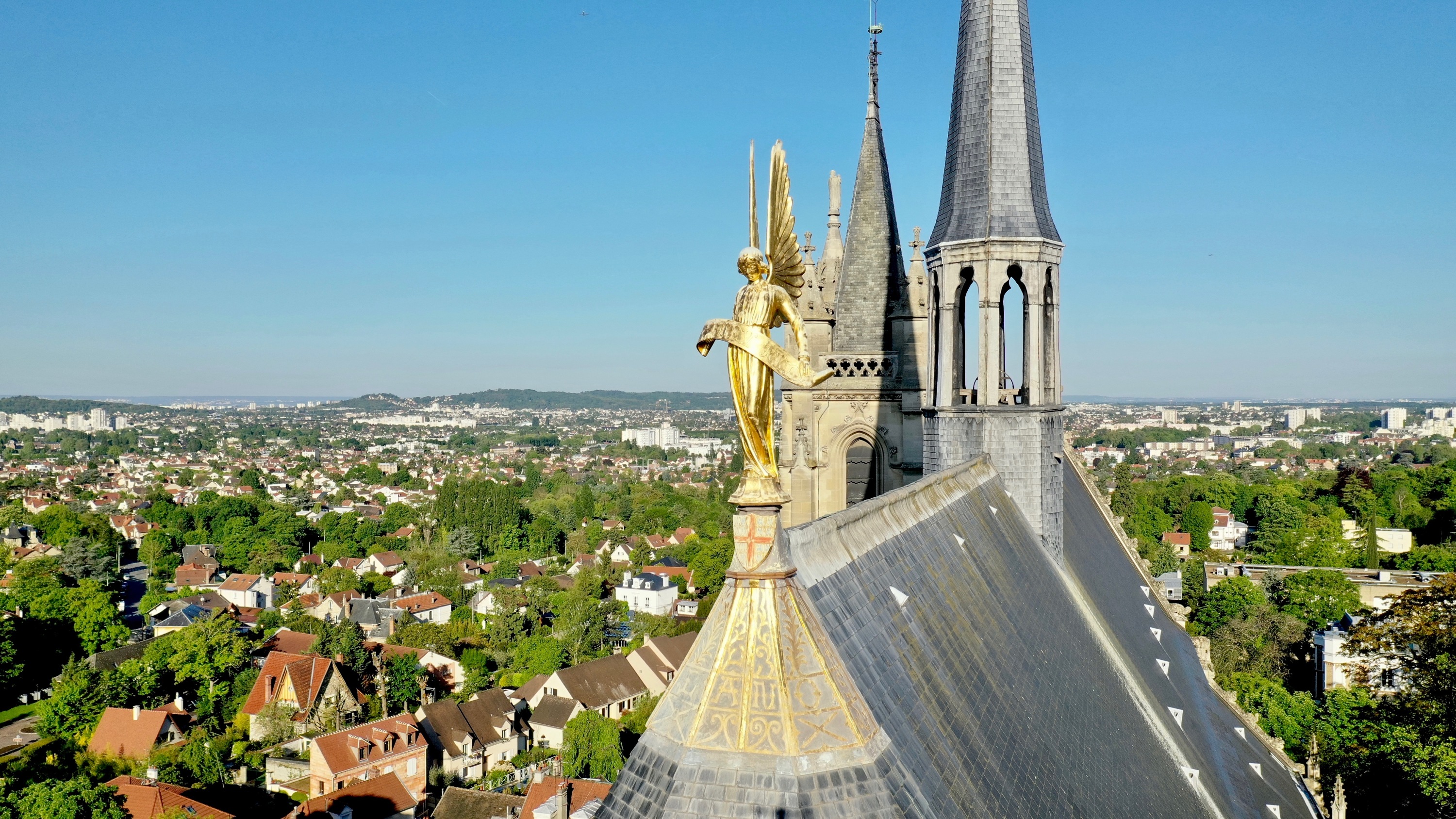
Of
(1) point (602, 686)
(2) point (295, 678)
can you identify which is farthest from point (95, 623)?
(1) point (602, 686)

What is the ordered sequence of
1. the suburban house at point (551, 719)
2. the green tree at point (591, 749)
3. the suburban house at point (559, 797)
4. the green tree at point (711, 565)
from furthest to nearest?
the green tree at point (711, 565), the suburban house at point (551, 719), the green tree at point (591, 749), the suburban house at point (559, 797)

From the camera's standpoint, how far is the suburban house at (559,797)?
29.8 metres

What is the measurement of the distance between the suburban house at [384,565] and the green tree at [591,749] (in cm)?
5784

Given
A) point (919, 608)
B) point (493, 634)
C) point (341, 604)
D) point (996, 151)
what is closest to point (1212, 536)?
point (493, 634)

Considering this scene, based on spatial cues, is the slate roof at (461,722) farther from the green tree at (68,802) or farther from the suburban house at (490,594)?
the suburban house at (490,594)

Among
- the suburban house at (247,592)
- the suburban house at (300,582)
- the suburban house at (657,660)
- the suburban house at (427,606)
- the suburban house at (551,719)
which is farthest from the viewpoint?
the suburban house at (300,582)

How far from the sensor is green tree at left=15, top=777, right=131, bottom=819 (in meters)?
28.9

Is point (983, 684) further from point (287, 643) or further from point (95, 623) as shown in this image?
point (95, 623)

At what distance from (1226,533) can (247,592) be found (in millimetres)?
100937

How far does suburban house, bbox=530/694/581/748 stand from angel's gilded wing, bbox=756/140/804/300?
44448 mm

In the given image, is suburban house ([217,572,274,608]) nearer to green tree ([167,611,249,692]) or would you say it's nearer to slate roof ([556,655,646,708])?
green tree ([167,611,249,692])

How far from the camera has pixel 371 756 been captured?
135ft

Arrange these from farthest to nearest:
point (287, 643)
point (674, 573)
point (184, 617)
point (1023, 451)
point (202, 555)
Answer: point (202, 555), point (674, 573), point (184, 617), point (287, 643), point (1023, 451)

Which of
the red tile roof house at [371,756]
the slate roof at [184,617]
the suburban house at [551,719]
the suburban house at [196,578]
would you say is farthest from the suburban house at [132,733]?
the suburban house at [196,578]
